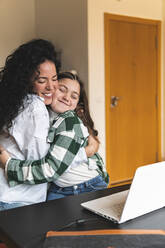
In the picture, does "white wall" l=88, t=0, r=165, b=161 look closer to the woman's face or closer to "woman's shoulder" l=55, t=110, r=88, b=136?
the woman's face

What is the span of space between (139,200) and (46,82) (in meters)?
0.80

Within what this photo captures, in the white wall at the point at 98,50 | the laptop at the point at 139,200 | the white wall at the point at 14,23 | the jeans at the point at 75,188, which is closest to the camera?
the laptop at the point at 139,200

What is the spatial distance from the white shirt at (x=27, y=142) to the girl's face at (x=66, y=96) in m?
0.17

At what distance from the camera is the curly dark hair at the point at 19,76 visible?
1.34 meters

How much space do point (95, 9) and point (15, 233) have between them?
314 cm

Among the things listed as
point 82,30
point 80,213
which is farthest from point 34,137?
point 82,30

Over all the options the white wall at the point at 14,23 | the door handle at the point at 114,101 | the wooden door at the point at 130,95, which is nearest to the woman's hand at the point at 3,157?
the wooden door at the point at 130,95

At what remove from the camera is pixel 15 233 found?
83 centimetres

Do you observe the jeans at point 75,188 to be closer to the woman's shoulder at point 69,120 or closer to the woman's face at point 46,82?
the woman's shoulder at point 69,120

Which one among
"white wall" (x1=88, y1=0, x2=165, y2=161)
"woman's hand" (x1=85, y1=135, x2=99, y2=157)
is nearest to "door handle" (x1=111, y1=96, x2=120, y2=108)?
"white wall" (x1=88, y1=0, x2=165, y2=161)

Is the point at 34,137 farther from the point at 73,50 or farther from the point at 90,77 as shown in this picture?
the point at 73,50

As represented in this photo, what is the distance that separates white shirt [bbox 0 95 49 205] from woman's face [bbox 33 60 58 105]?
118mm

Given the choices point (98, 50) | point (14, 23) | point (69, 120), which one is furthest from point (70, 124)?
point (14, 23)

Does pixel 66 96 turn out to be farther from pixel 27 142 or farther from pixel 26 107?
pixel 27 142
